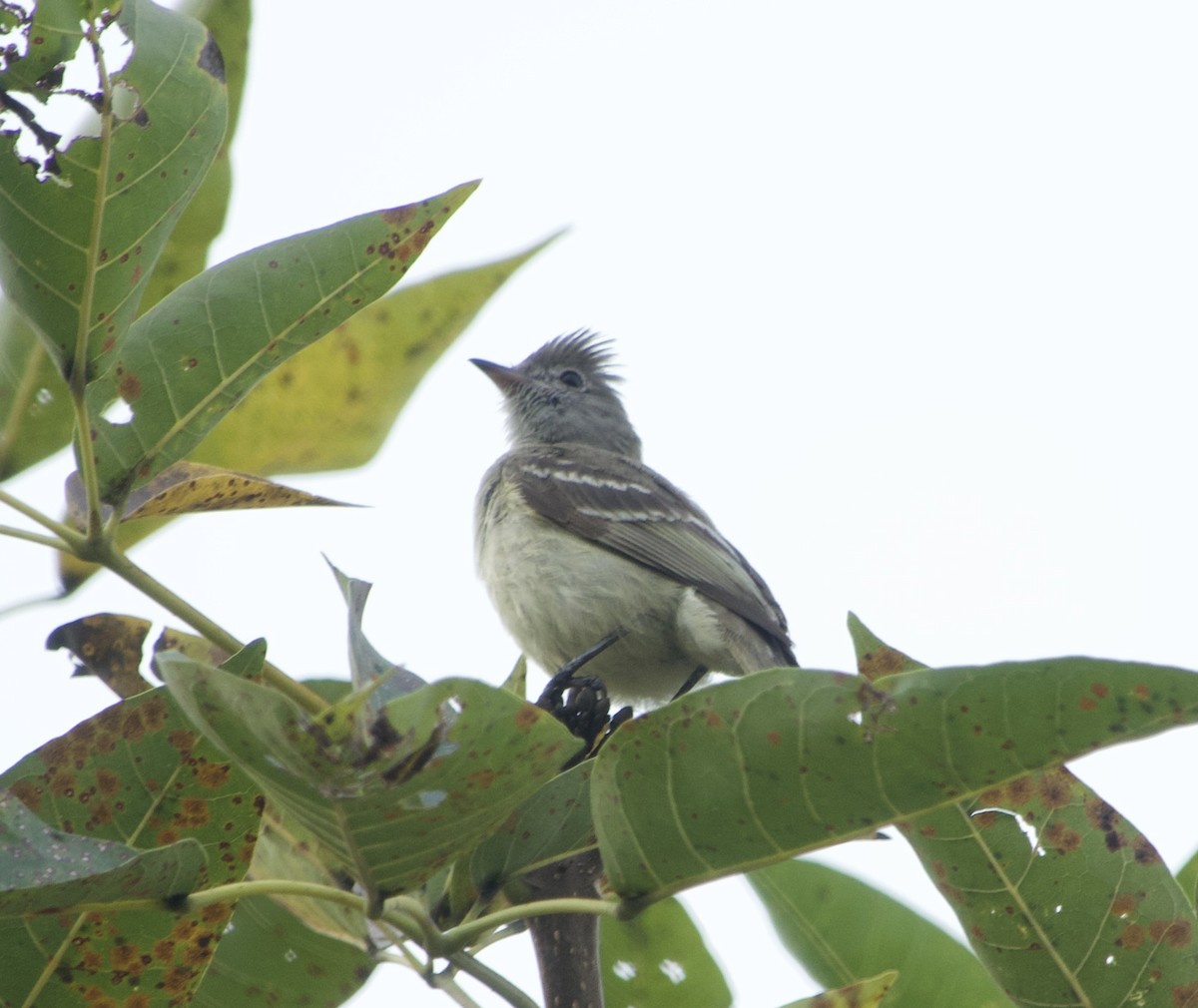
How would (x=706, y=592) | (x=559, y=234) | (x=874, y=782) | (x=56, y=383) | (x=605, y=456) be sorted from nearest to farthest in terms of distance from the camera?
1. (x=874, y=782)
2. (x=56, y=383)
3. (x=559, y=234)
4. (x=706, y=592)
5. (x=605, y=456)

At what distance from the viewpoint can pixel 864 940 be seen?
8.40 ft

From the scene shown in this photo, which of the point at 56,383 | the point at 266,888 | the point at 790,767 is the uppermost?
the point at 56,383

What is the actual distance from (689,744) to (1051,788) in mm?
630

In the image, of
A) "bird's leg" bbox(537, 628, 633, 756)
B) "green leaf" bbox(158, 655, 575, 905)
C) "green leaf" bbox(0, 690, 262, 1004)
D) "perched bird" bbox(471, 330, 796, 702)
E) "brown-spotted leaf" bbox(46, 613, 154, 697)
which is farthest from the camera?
"perched bird" bbox(471, 330, 796, 702)

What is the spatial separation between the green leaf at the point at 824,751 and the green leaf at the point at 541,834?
0.31 m

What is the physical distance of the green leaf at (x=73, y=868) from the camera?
1616mm

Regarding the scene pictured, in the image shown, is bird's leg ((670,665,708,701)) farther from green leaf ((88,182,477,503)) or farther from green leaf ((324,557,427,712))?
green leaf ((88,182,477,503))

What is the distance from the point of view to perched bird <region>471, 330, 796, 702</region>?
577 cm

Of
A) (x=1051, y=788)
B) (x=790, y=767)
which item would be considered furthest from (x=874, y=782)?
(x=1051, y=788)

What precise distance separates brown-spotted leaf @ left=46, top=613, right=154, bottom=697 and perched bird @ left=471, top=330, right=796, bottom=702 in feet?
10.8

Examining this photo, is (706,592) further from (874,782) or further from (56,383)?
(874,782)

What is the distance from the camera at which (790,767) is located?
1.69 metres

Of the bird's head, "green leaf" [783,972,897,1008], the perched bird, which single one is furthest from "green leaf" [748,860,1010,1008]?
the bird's head

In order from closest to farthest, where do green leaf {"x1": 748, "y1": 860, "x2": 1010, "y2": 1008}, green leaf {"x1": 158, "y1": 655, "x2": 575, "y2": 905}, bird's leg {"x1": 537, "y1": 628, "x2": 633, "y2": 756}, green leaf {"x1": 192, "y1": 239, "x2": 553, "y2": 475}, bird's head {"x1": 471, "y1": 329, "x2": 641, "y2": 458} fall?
1. green leaf {"x1": 158, "y1": 655, "x2": 575, "y2": 905}
2. green leaf {"x1": 748, "y1": 860, "x2": 1010, "y2": 1008}
3. bird's leg {"x1": 537, "y1": 628, "x2": 633, "y2": 756}
4. green leaf {"x1": 192, "y1": 239, "x2": 553, "y2": 475}
5. bird's head {"x1": 471, "y1": 329, "x2": 641, "y2": 458}
